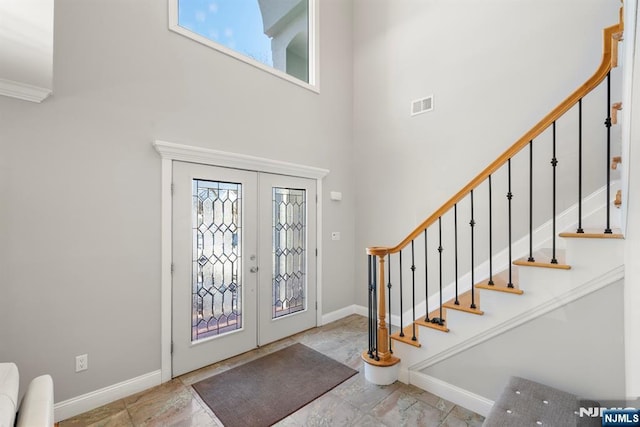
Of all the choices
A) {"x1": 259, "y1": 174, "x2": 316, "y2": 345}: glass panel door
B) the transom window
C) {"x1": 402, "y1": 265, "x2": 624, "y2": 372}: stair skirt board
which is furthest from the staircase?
the transom window

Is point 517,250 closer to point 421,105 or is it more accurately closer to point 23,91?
point 421,105

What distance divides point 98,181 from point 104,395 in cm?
172

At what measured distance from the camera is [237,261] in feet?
10.4

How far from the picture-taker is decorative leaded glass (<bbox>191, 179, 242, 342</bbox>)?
291 centimetres

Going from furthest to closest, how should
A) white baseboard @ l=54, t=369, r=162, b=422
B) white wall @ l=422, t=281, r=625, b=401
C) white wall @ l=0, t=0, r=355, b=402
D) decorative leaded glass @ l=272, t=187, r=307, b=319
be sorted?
1. decorative leaded glass @ l=272, t=187, r=307, b=319
2. white baseboard @ l=54, t=369, r=162, b=422
3. white wall @ l=0, t=0, r=355, b=402
4. white wall @ l=422, t=281, r=625, b=401

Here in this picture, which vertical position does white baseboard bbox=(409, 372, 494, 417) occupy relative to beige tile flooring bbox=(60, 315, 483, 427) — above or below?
above

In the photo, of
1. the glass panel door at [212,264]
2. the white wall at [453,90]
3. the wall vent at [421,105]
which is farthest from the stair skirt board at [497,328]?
the wall vent at [421,105]

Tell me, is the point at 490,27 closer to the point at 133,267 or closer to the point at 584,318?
the point at 584,318

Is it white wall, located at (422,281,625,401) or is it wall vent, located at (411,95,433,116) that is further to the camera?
wall vent, located at (411,95,433,116)

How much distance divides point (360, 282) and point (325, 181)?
63.0 inches

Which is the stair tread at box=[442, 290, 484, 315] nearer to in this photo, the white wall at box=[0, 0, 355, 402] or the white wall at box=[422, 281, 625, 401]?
the white wall at box=[422, 281, 625, 401]

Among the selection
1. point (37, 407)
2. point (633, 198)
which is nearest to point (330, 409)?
point (37, 407)

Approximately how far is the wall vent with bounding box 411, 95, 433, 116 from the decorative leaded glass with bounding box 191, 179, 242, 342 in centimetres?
238

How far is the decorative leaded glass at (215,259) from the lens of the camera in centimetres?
291
